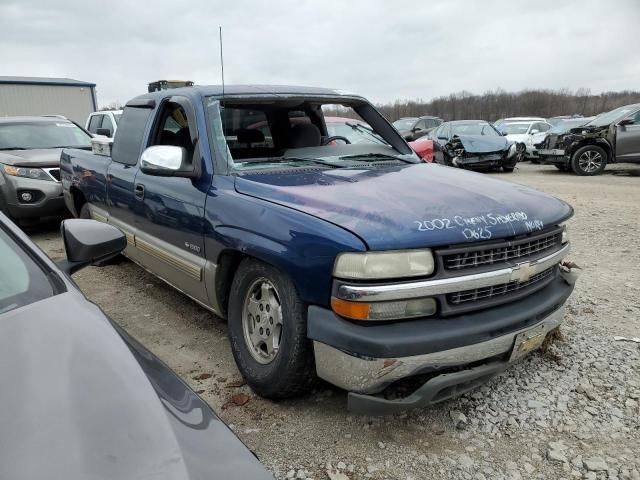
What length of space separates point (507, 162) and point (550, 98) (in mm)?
51457

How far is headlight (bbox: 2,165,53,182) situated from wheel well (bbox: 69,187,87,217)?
1.80 metres

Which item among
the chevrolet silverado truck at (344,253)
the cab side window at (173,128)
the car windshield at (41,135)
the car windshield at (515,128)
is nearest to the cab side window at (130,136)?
the cab side window at (173,128)

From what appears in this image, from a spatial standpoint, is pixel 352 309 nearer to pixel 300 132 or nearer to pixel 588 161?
pixel 300 132

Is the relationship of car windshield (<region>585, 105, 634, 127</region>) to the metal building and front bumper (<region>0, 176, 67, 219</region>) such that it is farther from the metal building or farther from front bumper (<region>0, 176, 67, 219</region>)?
the metal building

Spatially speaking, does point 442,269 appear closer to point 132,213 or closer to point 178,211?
point 178,211

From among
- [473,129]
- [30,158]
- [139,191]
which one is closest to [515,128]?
[473,129]

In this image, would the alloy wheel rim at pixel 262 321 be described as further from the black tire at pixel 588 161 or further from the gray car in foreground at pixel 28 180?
the black tire at pixel 588 161

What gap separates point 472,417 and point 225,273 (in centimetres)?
156

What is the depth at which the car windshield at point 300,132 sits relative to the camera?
10.6ft

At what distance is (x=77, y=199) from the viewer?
17.5 feet

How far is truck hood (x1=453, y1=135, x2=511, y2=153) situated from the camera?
1294 centimetres

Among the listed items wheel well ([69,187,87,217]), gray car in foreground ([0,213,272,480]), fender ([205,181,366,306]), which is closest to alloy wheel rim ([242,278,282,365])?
fender ([205,181,366,306])

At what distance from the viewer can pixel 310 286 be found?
2.26 metres

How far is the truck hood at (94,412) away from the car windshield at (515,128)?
63.2 ft
